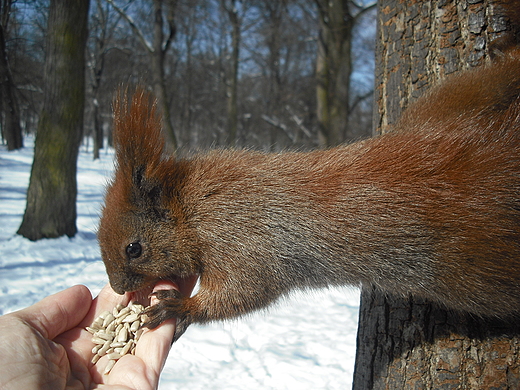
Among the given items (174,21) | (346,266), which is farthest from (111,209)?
(174,21)

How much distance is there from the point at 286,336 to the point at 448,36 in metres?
3.39

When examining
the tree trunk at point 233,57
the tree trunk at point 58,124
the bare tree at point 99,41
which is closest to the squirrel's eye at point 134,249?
the tree trunk at point 58,124

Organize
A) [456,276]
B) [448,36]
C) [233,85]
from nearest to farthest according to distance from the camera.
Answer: [456,276], [448,36], [233,85]

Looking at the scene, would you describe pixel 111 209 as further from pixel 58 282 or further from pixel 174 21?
pixel 174 21

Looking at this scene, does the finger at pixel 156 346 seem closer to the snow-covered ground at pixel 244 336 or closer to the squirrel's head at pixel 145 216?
the squirrel's head at pixel 145 216

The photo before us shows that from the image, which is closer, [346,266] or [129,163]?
[346,266]

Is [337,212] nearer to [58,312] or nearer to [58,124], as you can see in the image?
[58,312]

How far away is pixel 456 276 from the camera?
5.80 ft

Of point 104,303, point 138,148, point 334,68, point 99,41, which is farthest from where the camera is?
point 99,41

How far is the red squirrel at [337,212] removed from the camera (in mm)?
1738

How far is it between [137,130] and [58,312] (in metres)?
1.11

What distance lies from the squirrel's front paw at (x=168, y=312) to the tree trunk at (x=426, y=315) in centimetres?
101

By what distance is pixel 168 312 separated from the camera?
A: 2148mm

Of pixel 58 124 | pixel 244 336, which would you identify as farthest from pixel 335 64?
pixel 244 336
